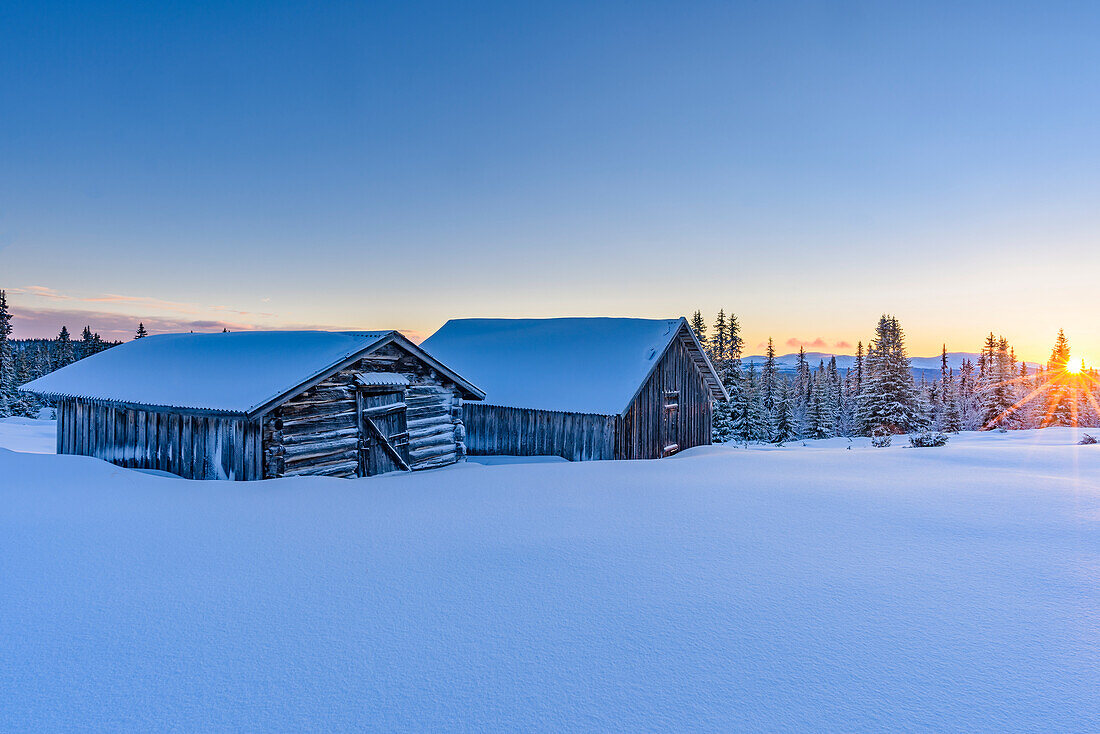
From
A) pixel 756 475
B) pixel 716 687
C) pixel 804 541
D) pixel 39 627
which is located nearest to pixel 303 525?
pixel 39 627

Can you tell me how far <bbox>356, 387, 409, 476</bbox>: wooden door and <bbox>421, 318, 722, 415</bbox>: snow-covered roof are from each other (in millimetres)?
6090

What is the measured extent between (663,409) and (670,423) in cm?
92

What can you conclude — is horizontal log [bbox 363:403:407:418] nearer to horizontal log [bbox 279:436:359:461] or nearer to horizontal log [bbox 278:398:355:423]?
horizontal log [bbox 278:398:355:423]

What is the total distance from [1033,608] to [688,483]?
530 cm

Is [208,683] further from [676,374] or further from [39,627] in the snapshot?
[676,374]

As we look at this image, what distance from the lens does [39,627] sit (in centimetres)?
372

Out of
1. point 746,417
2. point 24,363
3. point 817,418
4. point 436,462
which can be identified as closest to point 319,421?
point 436,462

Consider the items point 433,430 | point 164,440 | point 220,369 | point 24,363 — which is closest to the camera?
point 164,440

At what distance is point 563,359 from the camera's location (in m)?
21.4

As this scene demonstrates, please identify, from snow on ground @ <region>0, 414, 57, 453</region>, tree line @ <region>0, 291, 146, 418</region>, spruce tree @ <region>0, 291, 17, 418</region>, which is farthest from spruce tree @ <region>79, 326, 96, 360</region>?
snow on ground @ <region>0, 414, 57, 453</region>

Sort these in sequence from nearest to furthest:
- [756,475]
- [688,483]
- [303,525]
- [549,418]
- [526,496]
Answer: [303,525] < [526,496] < [688,483] < [756,475] < [549,418]

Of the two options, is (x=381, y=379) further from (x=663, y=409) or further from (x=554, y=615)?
(x=663, y=409)

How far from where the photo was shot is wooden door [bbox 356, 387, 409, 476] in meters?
13.2

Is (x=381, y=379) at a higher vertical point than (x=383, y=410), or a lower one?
higher
